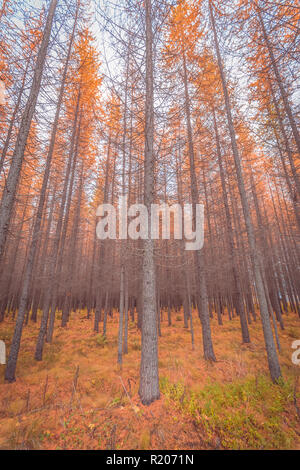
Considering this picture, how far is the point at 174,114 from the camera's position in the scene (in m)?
4.84

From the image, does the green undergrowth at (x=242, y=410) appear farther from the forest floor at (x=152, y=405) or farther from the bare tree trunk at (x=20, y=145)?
the bare tree trunk at (x=20, y=145)

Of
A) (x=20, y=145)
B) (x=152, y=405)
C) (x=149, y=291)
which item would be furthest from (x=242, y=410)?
(x=20, y=145)

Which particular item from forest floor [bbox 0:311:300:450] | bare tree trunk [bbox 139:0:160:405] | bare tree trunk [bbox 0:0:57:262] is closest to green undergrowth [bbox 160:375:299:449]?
forest floor [bbox 0:311:300:450]

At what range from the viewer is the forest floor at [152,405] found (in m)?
2.83

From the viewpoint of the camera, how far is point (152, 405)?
338 cm

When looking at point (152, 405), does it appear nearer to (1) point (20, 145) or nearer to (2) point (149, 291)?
(2) point (149, 291)

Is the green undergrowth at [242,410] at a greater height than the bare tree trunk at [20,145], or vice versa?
the bare tree trunk at [20,145]

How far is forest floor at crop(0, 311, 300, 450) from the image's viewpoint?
283 cm

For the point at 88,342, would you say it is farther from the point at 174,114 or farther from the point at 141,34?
the point at 141,34

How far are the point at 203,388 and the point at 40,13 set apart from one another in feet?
38.2

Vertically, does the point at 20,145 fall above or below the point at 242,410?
above

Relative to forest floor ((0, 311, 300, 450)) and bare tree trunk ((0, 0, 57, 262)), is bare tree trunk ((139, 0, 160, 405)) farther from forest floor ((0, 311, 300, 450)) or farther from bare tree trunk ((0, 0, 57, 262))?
bare tree trunk ((0, 0, 57, 262))

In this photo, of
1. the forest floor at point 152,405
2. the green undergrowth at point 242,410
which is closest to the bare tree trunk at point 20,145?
the forest floor at point 152,405

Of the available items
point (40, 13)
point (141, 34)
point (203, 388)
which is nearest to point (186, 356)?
point (203, 388)
